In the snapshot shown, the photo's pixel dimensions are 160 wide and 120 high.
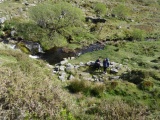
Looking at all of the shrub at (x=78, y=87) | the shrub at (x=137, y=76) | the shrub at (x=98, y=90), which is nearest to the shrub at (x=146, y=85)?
the shrub at (x=137, y=76)

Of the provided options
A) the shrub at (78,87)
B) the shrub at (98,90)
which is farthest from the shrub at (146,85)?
the shrub at (78,87)

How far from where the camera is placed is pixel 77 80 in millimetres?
23812

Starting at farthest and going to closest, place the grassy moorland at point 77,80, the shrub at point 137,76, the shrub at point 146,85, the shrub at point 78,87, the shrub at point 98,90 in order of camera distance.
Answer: the shrub at point 137,76 → the shrub at point 146,85 → the shrub at point 78,87 → the shrub at point 98,90 → the grassy moorland at point 77,80

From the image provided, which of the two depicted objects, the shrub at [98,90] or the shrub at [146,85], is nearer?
the shrub at [98,90]

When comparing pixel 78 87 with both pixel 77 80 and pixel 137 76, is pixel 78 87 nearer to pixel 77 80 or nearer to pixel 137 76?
pixel 77 80

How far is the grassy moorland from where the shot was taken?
49.3ft

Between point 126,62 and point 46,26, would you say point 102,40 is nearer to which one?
point 46,26

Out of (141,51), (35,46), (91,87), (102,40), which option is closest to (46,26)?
(35,46)

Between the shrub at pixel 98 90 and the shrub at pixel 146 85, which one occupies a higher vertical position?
the shrub at pixel 146 85

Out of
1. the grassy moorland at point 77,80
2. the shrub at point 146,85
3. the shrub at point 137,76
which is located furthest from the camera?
the shrub at point 137,76

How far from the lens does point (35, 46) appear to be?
41.6m

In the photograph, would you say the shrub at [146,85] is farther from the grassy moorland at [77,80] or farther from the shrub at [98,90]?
the shrub at [98,90]

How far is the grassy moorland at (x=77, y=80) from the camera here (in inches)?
592

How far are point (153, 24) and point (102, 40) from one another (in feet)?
73.0
